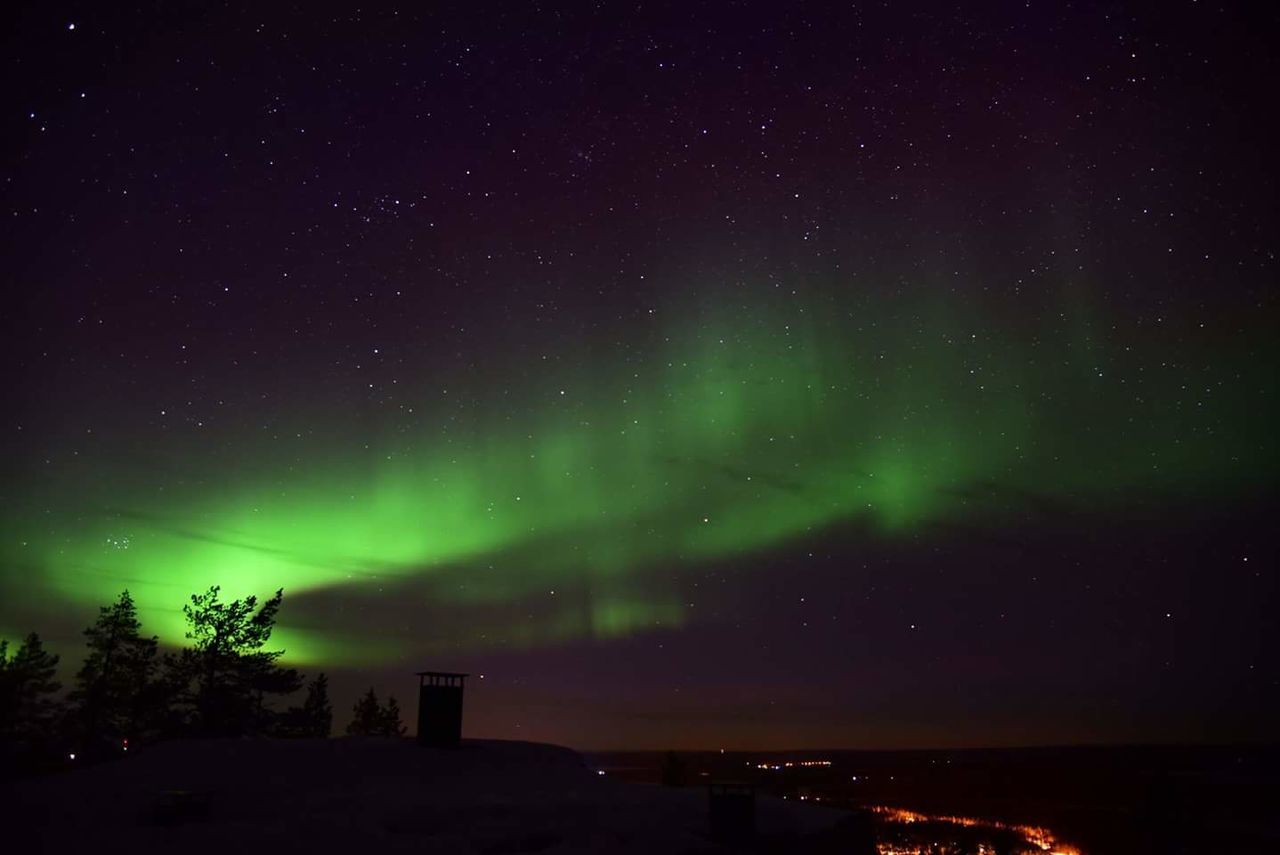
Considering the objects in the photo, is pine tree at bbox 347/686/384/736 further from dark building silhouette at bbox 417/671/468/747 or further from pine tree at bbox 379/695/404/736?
dark building silhouette at bbox 417/671/468/747

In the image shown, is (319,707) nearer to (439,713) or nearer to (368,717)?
(368,717)

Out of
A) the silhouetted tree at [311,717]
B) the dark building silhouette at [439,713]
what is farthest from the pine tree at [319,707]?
the dark building silhouette at [439,713]

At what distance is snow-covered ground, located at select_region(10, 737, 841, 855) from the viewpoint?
55.5ft

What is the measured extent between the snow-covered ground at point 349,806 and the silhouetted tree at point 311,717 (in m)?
16.6

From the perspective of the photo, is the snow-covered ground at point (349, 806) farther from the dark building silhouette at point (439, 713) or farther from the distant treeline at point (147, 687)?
the distant treeline at point (147, 687)

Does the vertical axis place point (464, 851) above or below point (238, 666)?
below

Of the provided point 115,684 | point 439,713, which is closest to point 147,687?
point 115,684

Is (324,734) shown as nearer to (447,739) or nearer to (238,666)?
(238,666)

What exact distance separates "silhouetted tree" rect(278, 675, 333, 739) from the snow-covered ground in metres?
16.6

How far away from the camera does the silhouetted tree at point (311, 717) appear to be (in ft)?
158

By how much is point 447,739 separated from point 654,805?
969cm

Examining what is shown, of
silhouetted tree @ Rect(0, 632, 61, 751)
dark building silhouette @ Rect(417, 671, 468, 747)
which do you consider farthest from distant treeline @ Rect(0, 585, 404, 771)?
dark building silhouette @ Rect(417, 671, 468, 747)

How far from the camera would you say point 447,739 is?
92.8ft

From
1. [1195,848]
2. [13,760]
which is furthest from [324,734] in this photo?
[1195,848]
